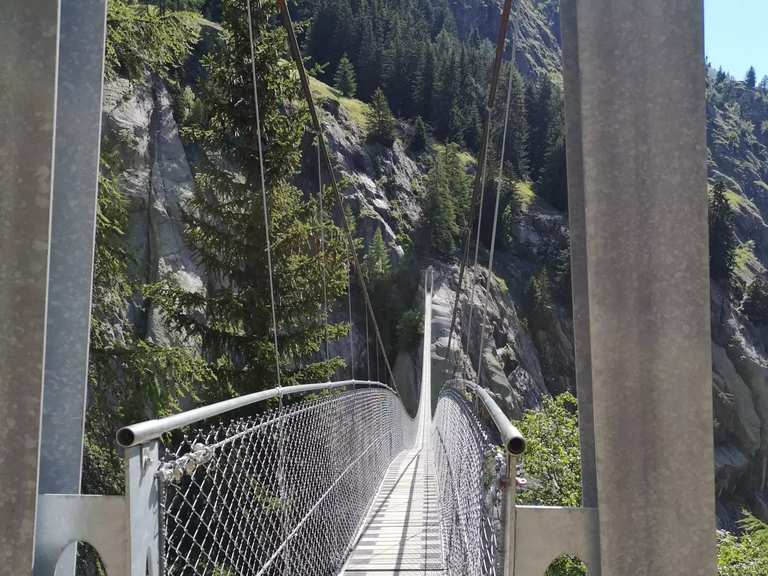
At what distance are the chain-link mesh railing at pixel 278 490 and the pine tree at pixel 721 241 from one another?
4014 cm

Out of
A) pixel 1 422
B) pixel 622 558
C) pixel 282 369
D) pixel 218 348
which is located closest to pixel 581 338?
pixel 622 558

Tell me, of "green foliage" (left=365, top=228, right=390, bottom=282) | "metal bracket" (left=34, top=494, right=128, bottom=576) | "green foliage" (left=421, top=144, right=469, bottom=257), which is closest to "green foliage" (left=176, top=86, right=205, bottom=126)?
"green foliage" (left=365, top=228, right=390, bottom=282)

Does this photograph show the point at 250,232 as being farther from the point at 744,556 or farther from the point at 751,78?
the point at 751,78

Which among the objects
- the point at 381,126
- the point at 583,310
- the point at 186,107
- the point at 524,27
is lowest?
the point at 583,310

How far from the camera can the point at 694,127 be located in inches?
35.7

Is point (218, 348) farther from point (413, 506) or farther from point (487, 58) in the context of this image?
point (487, 58)

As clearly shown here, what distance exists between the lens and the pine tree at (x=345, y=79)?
46812 mm

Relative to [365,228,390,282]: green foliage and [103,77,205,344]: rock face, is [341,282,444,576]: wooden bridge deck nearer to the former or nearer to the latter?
[103,77,205,344]: rock face

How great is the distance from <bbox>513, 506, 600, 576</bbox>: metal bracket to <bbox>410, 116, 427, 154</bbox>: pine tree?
44.9 m

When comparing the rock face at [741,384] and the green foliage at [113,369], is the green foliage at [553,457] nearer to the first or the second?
the green foliage at [113,369]

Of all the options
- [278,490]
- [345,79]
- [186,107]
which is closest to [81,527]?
[278,490]

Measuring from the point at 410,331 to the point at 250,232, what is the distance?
23499mm

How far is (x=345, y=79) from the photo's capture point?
4700cm

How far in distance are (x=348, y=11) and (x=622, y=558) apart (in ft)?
177
